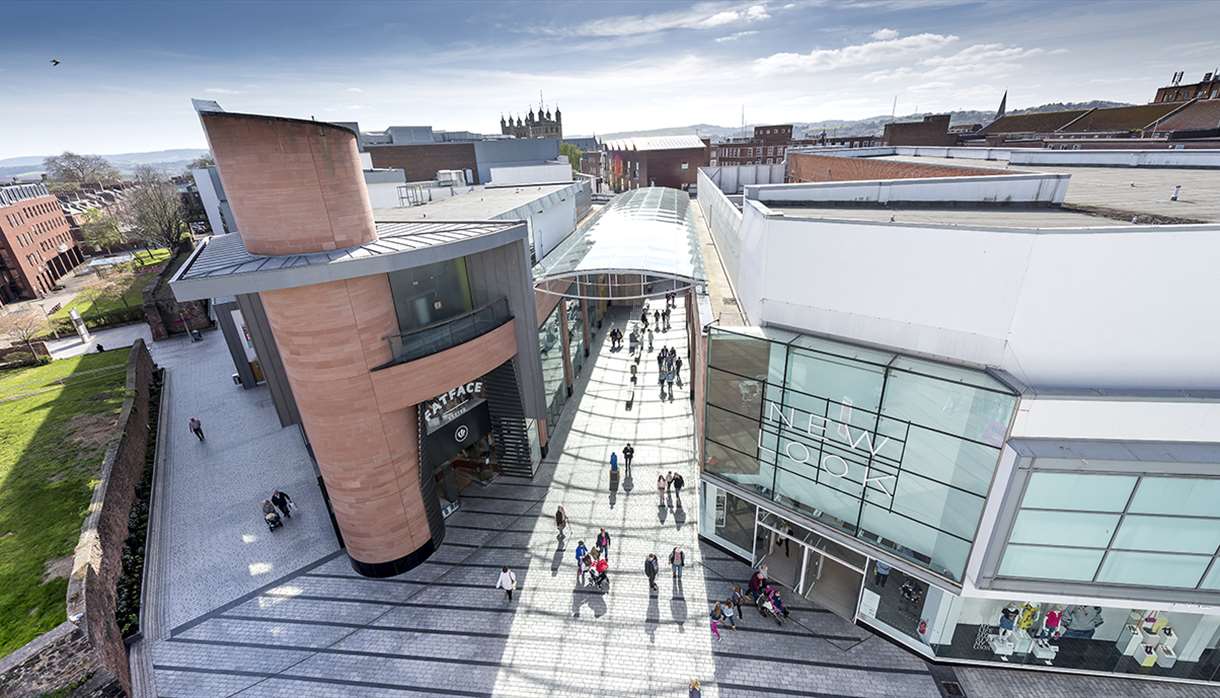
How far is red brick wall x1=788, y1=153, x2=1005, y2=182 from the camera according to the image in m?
18.9

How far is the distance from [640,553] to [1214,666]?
1230 centimetres

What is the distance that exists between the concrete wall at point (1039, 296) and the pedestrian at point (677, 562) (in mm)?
7319

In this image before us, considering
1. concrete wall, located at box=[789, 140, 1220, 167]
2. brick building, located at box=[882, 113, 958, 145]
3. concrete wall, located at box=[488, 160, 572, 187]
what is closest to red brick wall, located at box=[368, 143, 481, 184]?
concrete wall, located at box=[488, 160, 572, 187]

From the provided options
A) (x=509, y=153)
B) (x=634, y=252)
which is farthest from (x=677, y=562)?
(x=509, y=153)

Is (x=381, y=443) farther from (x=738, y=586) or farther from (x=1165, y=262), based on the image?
(x=1165, y=262)

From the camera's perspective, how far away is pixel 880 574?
12.3 metres

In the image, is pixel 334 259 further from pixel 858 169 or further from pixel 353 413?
pixel 858 169

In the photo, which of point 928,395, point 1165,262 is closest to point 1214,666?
point 928,395

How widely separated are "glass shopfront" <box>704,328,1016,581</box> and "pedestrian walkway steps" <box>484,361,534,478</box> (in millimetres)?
6696

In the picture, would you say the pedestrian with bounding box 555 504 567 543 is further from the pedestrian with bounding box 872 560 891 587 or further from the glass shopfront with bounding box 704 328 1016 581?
the pedestrian with bounding box 872 560 891 587

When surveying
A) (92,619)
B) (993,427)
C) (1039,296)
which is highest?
(1039,296)

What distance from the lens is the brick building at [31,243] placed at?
41688 millimetres

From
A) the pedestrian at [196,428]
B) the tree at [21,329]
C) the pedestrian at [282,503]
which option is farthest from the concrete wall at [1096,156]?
the tree at [21,329]

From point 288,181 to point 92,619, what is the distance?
1051 cm
